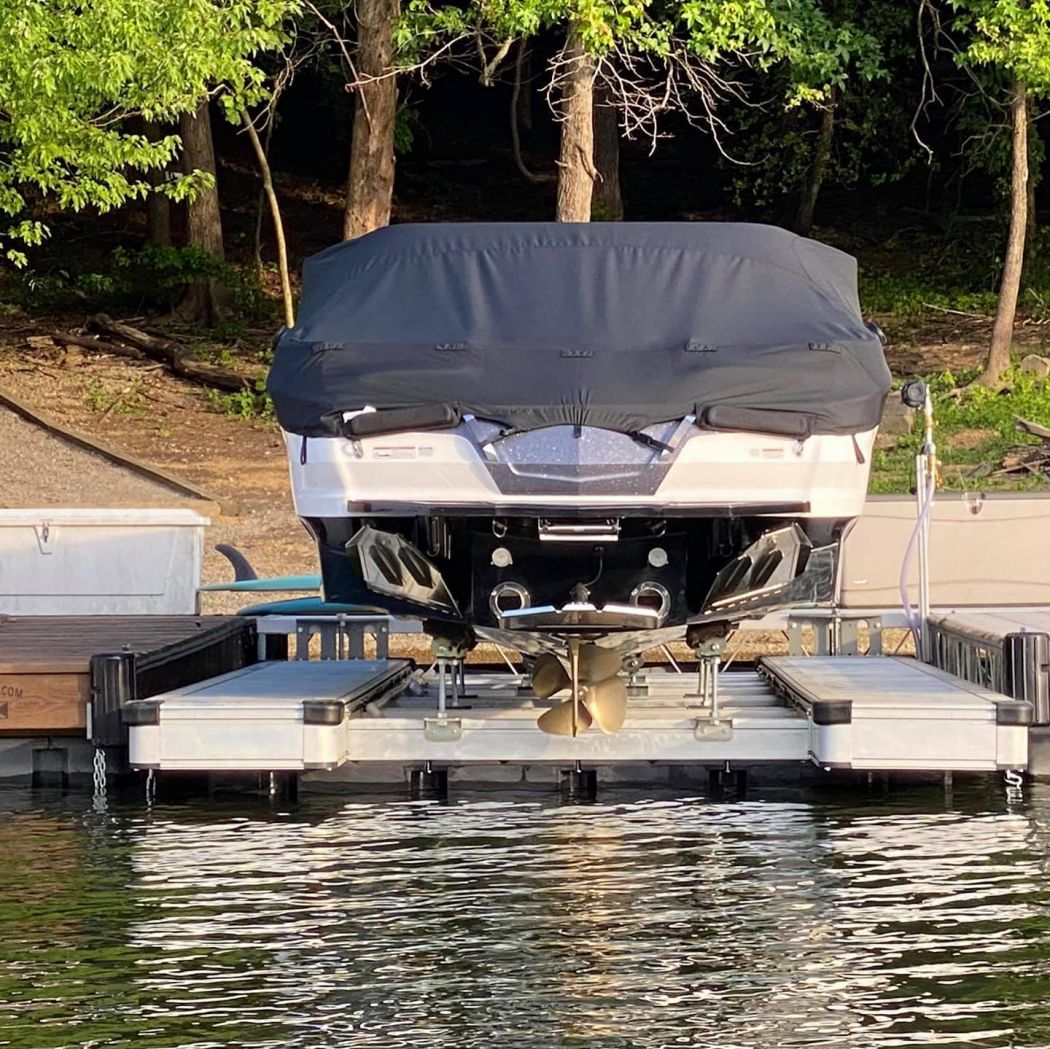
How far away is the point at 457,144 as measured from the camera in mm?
36750

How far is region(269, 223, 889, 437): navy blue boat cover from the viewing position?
332 inches

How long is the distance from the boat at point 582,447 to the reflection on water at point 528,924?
3.26 feet

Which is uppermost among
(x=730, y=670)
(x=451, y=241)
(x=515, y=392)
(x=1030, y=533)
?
(x=451, y=241)

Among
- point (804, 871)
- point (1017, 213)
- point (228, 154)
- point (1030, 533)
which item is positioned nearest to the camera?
point (804, 871)

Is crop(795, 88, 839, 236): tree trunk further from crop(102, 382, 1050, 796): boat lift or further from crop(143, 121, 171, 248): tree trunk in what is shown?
crop(102, 382, 1050, 796): boat lift

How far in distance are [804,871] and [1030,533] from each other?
534 centimetres

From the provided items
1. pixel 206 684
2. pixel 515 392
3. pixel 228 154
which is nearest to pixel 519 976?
pixel 515 392

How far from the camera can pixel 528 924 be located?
7.21m

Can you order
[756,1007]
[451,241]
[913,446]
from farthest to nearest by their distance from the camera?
1. [913,446]
2. [451,241]
3. [756,1007]

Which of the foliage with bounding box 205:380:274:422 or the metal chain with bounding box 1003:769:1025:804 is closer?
the metal chain with bounding box 1003:769:1025:804

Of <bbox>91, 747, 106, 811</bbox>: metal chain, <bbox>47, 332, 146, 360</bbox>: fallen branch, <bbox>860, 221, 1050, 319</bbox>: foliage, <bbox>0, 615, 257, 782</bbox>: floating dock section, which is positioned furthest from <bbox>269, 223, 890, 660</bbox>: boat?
<bbox>860, 221, 1050, 319</bbox>: foliage

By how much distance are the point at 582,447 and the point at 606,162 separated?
832 inches

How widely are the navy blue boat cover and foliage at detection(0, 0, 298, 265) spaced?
825cm

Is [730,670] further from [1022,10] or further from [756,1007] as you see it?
[1022,10]
